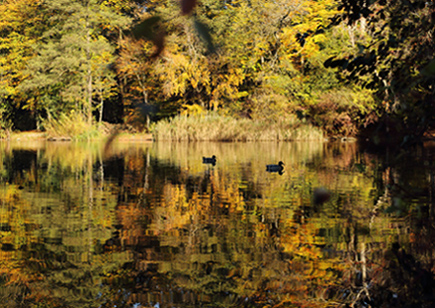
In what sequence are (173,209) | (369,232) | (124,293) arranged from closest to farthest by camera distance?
(124,293) → (369,232) → (173,209)

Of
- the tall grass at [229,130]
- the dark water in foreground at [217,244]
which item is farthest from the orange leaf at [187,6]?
the tall grass at [229,130]

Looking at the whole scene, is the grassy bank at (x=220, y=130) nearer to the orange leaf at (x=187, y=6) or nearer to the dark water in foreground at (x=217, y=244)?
the dark water in foreground at (x=217, y=244)

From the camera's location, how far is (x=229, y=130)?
29.3m

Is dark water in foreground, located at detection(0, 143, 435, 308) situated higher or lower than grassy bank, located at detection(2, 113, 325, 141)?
lower

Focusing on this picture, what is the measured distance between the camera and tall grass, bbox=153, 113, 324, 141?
2938cm

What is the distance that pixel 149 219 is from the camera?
7156 millimetres

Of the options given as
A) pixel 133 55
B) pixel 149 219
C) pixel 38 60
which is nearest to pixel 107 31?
pixel 133 55

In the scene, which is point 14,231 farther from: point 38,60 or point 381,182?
point 38,60

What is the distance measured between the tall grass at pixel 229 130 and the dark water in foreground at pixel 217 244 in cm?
1817

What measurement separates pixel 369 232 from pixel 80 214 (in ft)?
12.0

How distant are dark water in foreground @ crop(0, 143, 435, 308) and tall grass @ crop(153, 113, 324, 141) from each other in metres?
18.2

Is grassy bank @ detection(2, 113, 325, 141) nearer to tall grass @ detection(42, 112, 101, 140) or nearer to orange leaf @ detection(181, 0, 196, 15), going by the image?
tall grass @ detection(42, 112, 101, 140)

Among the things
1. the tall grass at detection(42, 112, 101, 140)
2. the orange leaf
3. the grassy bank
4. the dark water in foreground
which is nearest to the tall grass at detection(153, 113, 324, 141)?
the grassy bank

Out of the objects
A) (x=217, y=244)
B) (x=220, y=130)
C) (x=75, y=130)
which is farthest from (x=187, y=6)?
(x=75, y=130)
